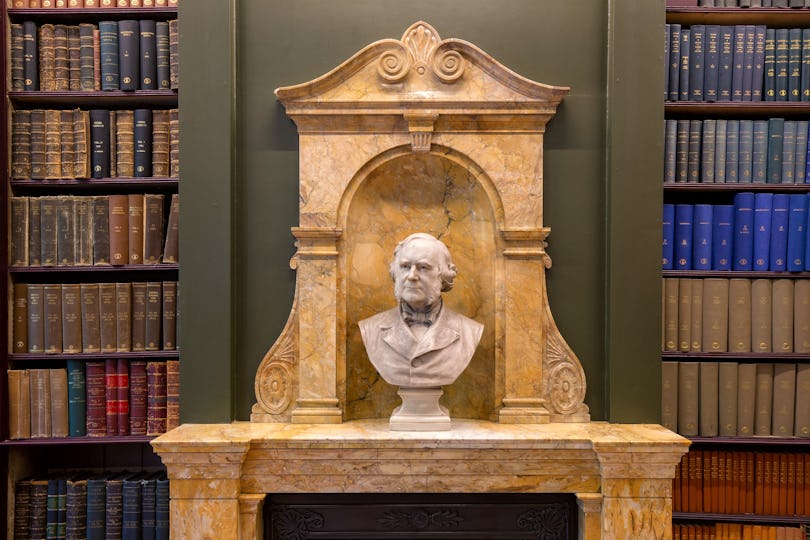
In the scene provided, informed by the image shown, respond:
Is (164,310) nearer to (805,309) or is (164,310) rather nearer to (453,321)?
(453,321)

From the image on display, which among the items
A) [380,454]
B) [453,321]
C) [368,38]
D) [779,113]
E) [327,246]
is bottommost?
[380,454]

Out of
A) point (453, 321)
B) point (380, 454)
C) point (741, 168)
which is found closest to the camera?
point (380, 454)

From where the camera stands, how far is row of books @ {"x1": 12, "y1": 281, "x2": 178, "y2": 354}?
3.16 metres

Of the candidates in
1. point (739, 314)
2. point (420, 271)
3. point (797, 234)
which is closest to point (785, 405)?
point (739, 314)

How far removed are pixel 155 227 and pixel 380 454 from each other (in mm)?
1525

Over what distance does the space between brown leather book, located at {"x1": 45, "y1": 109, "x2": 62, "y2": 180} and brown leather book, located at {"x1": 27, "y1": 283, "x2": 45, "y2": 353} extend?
1.77 feet

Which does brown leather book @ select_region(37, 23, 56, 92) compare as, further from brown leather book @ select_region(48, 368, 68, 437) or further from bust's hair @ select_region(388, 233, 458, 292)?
bust's hair @ select_region(388, 233, 458, 292)

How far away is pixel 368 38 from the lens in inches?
121

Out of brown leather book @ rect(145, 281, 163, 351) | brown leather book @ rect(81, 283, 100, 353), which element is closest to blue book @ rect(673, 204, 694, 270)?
brown leather book @ rect(145, 281, 163, 351)

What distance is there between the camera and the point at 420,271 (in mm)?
2811

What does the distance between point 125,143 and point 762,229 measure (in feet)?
9.98

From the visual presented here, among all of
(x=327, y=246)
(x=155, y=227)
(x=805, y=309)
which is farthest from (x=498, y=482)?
(x=155, y=227)

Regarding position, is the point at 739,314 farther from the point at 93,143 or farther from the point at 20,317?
the point at 20,317

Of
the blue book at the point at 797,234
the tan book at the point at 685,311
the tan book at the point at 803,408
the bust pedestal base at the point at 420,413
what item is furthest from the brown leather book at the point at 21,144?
the tan book at the point at 803,408
